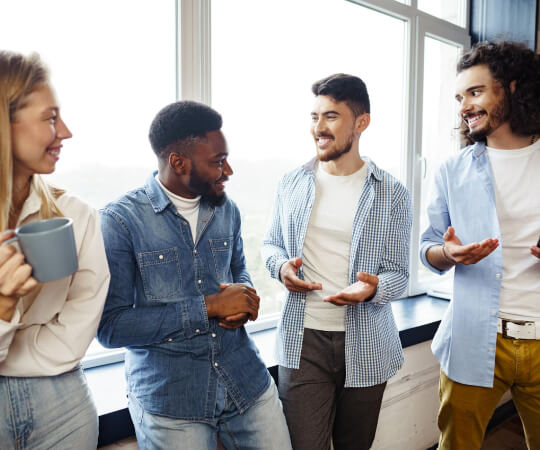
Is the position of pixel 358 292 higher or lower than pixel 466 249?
lower

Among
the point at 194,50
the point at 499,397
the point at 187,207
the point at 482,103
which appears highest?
the point at 194,50

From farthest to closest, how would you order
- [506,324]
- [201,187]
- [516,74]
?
[516,74] < [506,324] < [201,187]

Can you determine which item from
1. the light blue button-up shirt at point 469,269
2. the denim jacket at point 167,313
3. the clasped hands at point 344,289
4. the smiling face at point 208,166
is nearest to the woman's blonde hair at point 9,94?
the denim jacket at point 167,313

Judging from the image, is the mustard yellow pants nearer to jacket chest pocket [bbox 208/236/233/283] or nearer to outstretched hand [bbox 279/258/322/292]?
outstretched hand [bbox 279/258/322/292]

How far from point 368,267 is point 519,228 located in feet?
1.77

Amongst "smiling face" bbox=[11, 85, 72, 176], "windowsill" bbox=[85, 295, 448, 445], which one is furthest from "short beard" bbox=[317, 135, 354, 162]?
"smiling face" bbox=[11, 85, 72, 176]

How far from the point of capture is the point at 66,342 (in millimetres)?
956

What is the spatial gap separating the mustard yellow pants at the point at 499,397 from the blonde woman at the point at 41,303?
1.19 meters

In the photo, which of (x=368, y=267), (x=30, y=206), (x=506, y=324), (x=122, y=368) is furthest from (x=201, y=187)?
(x=506, y=324)

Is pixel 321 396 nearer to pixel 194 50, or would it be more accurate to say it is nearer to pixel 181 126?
pixel 181 126

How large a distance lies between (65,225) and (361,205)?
0.97 meters

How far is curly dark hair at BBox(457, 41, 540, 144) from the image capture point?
1543mm

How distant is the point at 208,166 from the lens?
1272mm

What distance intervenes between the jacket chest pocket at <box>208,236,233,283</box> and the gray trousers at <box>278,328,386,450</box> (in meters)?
0.37
